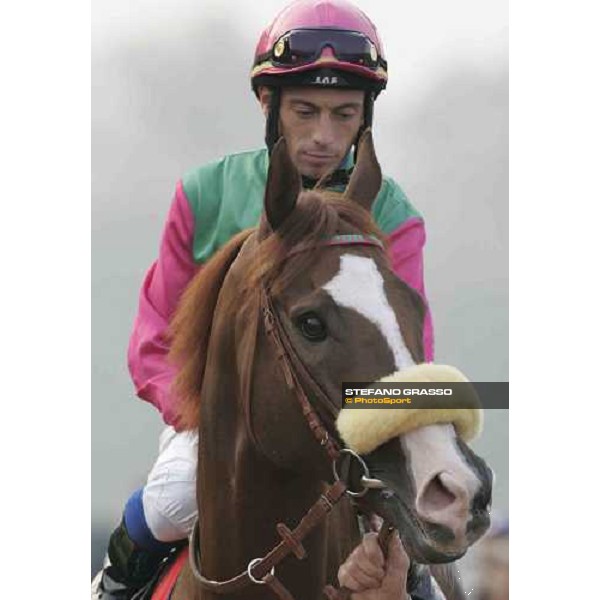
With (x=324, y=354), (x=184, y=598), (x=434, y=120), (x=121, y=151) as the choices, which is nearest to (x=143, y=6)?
(x=121, y=151)

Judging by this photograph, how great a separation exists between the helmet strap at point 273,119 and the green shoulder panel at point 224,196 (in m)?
0.05

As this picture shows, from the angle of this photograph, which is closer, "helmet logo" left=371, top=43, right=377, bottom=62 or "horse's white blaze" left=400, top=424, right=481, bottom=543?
"horse's white blaze" left=400, top=424, right=481, bottom=543

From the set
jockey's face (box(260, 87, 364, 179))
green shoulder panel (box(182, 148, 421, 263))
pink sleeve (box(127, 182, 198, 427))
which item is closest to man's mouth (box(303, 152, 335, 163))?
jockey's face (box(260, 87, 364, 179))

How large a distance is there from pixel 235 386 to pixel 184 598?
1.21ft

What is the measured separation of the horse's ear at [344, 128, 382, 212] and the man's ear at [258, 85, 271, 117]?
31cm

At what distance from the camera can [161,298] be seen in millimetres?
1775

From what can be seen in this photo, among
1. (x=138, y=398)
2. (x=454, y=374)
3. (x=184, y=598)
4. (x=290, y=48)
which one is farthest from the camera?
(x=138, y=398)

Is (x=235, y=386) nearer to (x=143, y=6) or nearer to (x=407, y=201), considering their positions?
(x=407, y=201)

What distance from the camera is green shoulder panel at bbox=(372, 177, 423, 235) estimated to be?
5.77 ft

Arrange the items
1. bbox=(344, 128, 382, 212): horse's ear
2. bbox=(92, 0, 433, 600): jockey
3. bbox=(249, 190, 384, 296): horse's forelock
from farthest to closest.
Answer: bbox=(92, 0, 433, 600): jockey → bbox=(344, 128, 382, 212): horse's ear → bbox=(249, 190, 384, 296): horse's forelock

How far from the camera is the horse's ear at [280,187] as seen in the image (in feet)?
4.48

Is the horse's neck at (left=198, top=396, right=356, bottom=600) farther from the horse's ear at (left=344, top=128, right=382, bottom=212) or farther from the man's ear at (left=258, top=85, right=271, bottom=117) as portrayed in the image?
the man's ear at (left=258, top=85, right=271, bottom=117)

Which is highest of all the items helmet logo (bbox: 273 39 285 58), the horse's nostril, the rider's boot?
helmet logo (bbox: 273 39 285 58)

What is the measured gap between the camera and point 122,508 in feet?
5.85
